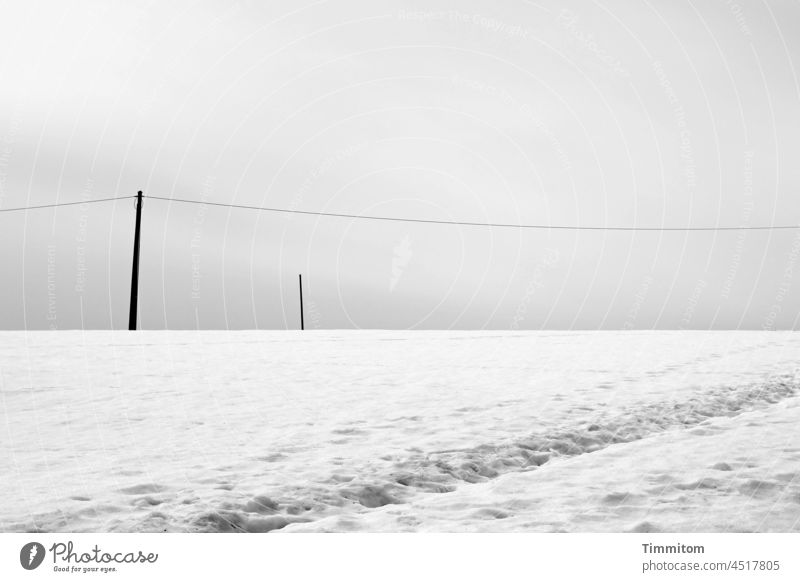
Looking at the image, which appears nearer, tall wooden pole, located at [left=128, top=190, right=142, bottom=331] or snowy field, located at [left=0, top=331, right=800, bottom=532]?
snowy field, located at [left=0, top=331, right=800, bottom=532]

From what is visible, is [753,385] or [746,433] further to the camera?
[753,385]

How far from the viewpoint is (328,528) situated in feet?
22.2

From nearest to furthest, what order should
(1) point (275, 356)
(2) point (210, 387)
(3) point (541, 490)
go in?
(3) point (541, 490), (2) point (210, 387), (1) point (275, 356)

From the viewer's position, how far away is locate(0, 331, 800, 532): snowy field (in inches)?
283

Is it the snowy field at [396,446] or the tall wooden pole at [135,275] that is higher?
the tall wooden pole at [135,275]

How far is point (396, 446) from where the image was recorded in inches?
393

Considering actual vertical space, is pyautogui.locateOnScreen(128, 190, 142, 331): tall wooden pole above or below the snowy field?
above

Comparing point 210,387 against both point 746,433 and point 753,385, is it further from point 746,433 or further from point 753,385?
point 753,385

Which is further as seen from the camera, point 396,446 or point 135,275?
point 135,275

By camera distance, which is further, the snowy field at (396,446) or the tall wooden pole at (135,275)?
the tall wooden pole at (135,275)

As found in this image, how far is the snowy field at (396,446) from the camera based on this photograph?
7.18m

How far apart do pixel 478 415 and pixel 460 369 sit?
7037mm

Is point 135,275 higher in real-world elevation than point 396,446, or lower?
higher

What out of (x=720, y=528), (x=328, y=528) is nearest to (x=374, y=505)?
(x=328, y=528)
